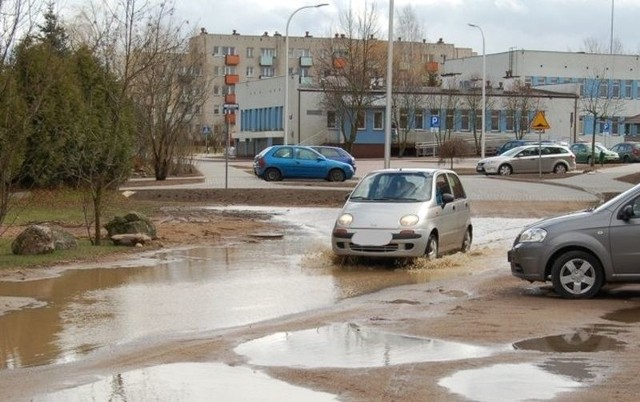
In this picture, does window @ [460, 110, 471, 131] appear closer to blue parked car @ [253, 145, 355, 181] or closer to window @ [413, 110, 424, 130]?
window @ [413, 110, 424, 130]

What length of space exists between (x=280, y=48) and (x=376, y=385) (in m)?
123

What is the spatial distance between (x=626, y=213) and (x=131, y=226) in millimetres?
9755

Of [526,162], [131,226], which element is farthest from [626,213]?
[526,162]

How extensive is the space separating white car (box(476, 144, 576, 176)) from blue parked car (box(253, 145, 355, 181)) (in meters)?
11.3

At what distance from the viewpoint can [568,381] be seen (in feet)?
25.2

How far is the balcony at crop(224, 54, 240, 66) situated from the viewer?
122 meters

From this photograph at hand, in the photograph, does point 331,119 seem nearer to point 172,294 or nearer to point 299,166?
point 299,166

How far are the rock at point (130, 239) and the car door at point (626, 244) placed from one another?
9263mm

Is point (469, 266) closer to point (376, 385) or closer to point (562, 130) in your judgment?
point (376, 385)

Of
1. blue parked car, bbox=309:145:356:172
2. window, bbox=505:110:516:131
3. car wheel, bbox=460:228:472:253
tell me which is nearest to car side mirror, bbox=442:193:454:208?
car wheel, bbox=460:228:472:253

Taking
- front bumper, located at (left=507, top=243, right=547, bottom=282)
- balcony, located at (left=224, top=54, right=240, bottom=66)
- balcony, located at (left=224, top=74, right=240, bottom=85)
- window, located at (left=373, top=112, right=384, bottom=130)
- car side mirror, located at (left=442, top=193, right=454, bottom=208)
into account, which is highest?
balcony, located at (left=224, top=54, right=240, bottom=66)

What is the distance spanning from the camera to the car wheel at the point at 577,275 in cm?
1209

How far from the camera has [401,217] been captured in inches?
602

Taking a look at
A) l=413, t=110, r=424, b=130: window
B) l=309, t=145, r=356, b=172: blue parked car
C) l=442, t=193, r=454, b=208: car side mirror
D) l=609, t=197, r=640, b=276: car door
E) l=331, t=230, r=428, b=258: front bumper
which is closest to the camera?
l=609, t=197, r=640, b=276: car door
